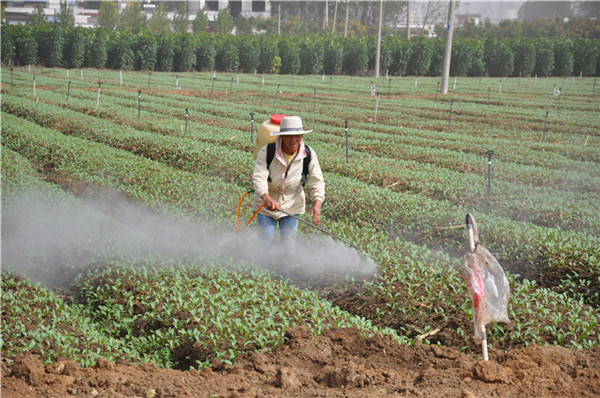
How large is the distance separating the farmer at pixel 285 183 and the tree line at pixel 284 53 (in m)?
35.6

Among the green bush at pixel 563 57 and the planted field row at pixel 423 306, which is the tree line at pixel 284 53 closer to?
the green bush at pixel 563 57

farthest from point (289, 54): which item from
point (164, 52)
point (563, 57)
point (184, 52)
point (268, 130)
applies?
point (268, 130)

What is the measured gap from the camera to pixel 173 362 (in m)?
5.54

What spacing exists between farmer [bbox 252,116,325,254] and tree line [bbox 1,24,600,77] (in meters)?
35.6

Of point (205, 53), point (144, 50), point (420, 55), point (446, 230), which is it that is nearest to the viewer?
point (446, 230)

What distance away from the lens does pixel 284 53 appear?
5431 cm

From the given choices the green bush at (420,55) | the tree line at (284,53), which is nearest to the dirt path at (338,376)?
the tree line at (284,53)

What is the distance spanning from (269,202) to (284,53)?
49.4 meters

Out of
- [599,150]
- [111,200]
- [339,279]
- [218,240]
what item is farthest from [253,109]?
[339,279]

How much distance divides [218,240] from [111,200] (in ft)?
11.3

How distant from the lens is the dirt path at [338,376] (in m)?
4.58

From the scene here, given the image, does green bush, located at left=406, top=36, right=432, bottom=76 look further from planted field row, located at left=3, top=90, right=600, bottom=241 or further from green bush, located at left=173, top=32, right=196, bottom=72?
planted field row, located at left=3, top=90, right=600, bottom=241

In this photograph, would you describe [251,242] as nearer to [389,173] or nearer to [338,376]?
[338,376]

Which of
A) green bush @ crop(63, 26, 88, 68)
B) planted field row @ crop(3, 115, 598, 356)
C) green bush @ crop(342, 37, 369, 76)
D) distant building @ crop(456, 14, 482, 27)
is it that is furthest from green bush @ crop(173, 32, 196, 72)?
planted field row @ crop(3, 115, 598, 356)
